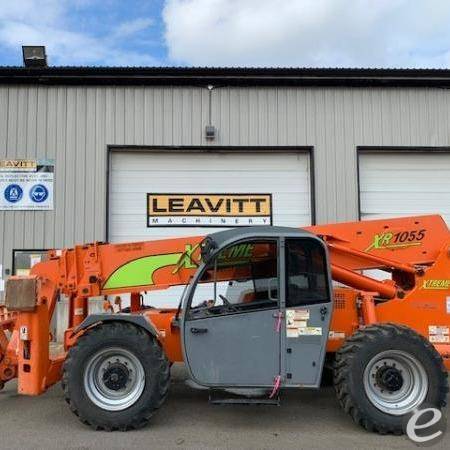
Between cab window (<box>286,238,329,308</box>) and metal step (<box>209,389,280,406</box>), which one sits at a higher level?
cab window (<box>286,238,329,308</box>)

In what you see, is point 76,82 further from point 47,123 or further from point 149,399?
point 149,399

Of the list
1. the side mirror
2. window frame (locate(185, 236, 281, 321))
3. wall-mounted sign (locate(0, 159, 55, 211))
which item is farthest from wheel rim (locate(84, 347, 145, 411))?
wall-mounted sign (locate(0, 159, 55, 211))

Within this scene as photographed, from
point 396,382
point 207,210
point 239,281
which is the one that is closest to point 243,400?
point 239,281

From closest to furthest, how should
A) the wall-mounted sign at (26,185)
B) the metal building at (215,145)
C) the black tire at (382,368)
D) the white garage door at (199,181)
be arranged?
the black tire at (382,368) < the wall-mounted sign at (26,185) < the metal building at (215,145) < the white garage door at (199,181)

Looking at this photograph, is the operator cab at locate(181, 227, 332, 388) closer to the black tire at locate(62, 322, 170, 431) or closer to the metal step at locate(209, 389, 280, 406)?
the metal step at locate(209, 389, 280, 406)

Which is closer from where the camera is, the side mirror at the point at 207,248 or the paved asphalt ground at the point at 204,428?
the paved asphalt ground at the point at 204,428

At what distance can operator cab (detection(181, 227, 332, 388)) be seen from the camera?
20.1 feet

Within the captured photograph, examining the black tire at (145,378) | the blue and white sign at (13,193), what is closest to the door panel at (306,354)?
the black tire at (145,378)

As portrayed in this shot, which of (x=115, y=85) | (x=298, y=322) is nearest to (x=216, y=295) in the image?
(x=298, y=322)

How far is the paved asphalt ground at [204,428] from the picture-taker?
571cm

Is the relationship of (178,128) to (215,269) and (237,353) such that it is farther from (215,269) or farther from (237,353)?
(237,353)

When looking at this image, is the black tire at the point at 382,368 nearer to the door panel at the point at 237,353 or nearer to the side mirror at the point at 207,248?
the door panel at the point at 237,353

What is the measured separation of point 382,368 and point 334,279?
1.21m

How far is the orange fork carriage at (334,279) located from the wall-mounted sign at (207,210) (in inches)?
238
